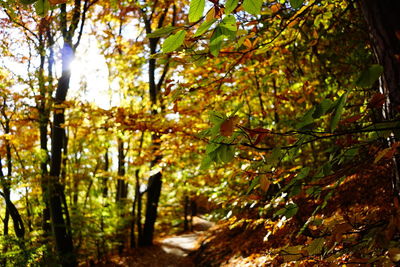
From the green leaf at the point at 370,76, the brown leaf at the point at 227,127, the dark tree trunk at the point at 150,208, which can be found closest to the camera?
the green leaf at the point at 370,76

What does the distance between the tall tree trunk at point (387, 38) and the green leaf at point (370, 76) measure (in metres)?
0.41

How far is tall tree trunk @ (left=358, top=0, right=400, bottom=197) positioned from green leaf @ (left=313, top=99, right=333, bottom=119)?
34 centimetres

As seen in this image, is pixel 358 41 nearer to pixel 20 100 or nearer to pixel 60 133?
pixel 60 133

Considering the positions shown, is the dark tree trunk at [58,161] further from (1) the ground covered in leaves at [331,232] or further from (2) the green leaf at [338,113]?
(2) the green leaf at [338,113]

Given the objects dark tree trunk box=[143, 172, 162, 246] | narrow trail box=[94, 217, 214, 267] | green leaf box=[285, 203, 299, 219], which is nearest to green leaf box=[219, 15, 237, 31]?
green leaf box=[285, 203, 299, 219]

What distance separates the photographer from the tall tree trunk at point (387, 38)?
108cm

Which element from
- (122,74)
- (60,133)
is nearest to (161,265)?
(60,133)

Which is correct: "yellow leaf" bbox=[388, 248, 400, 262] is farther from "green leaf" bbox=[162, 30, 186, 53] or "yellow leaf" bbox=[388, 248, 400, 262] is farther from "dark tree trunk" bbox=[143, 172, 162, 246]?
"dark tree trunk" bbox=[143, 172, 162, 246]

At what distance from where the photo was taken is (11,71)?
7.71m

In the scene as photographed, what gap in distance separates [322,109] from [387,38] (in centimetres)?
51

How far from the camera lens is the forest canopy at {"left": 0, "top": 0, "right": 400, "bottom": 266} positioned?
1099mm

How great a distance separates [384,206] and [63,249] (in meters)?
7.37

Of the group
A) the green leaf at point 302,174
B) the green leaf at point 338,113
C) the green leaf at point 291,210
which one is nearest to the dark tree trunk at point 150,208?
the green leaf at point 291,210

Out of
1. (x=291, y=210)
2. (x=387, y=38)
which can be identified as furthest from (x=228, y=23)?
(x=291, y=210)
